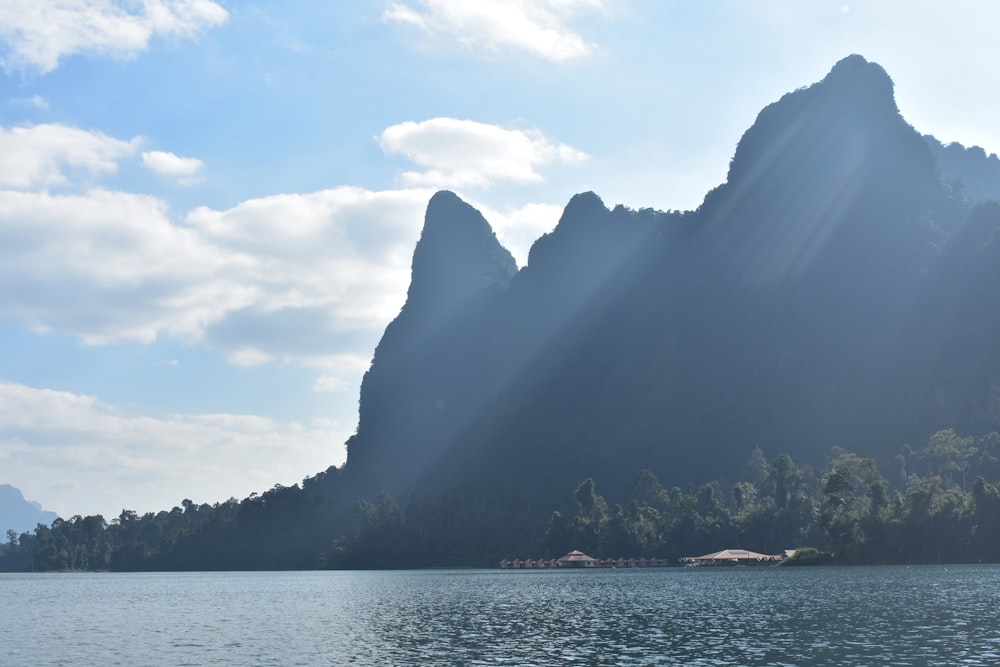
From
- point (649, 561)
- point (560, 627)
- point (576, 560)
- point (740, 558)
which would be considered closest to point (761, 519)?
point (740, 558)

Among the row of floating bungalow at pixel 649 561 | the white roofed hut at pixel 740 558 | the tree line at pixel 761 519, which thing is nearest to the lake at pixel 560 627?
the tree line at pixel 761 519

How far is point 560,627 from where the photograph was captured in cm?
4875

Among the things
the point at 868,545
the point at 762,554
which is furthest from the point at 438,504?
the point at 868,545

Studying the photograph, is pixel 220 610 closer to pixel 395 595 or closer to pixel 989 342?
pixel 395 595

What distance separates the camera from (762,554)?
12862cm

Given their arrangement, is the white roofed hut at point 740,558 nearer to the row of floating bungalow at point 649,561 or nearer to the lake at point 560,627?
the row of floating bungalow at point 649,561

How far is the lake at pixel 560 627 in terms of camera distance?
3741cm

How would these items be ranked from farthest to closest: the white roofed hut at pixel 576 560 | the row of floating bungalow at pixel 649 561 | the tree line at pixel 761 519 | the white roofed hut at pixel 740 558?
the white roofed hut at pixel 576 560, the row of floating bungalow at pixel 649 561, the white roofed hut at pixel 740 558, the tree line at pixel 761 519

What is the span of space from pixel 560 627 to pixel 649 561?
315 ft

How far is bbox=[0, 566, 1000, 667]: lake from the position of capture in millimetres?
37406

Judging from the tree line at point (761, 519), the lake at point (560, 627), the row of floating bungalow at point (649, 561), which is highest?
the tree line at point (761, 519)

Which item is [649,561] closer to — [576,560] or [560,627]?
[576,560]

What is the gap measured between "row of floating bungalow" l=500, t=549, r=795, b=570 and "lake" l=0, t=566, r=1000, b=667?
138 ft

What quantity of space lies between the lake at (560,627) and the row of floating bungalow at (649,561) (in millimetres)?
41922
